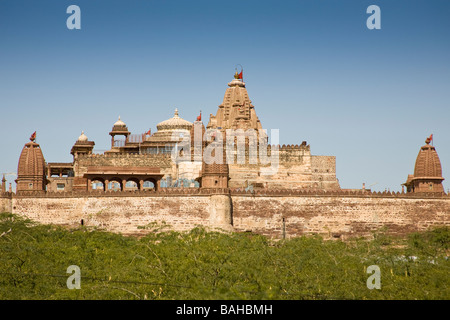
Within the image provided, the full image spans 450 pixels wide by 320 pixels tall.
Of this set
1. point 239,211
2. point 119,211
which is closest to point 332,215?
point 239,211

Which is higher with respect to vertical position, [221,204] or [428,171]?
[428,171]

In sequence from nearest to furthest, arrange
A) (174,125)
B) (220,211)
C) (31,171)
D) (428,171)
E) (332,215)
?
(220,211) < (332,215) < (31,171) < (428,171) < (174,125)

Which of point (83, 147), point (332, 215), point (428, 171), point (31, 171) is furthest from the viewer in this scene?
point (83, 147)

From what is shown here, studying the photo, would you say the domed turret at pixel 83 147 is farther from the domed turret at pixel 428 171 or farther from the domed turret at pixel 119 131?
the domed turret at pixel 428 171

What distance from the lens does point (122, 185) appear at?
65000mm

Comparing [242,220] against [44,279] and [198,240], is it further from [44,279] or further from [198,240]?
[44,279]

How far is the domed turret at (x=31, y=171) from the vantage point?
61.7 metres

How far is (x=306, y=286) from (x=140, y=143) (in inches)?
1387

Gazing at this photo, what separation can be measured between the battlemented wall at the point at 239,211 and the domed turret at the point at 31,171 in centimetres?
111

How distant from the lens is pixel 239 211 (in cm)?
6009

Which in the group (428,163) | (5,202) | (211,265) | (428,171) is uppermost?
(428,163)

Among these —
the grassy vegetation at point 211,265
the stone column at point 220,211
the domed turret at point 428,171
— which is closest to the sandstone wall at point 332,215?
the stone column at point 220,211

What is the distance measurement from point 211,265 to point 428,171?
74.0ft

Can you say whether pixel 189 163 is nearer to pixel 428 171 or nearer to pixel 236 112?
pixel 236 112
